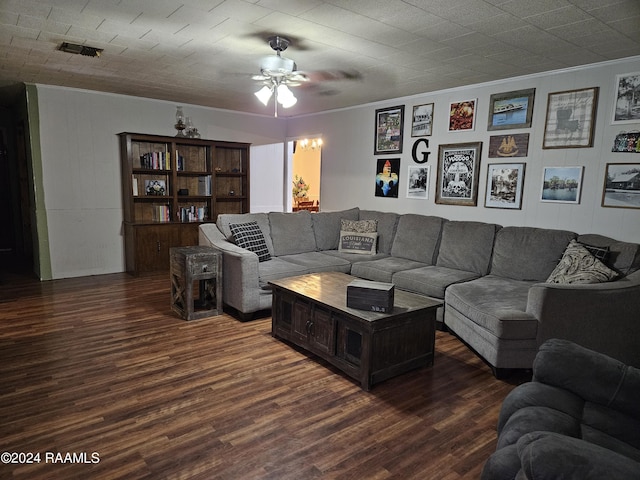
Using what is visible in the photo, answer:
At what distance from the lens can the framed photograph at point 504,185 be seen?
414 centimetres

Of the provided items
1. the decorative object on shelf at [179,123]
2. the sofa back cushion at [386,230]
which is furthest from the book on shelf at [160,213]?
the sofa back cushion at [386,230]

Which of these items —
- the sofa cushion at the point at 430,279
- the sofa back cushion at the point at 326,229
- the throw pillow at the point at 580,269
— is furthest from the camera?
the sofa back cushion at the point at 326,229

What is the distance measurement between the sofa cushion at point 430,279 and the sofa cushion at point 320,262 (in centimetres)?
69

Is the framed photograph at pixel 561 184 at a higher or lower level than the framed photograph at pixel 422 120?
lower

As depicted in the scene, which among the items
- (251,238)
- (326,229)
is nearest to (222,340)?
(251,238)

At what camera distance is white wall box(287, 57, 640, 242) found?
3.48m

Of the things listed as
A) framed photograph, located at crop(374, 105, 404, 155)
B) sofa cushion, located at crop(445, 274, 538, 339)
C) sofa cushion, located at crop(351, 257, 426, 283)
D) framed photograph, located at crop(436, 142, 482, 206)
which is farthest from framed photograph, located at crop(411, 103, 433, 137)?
sofa cushion, located at crop(445, 274, 538, 339)

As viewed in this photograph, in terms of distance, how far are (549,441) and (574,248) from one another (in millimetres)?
2730

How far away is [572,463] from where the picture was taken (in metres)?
0.98

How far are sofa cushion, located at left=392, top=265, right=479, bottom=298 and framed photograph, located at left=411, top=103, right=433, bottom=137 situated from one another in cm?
185

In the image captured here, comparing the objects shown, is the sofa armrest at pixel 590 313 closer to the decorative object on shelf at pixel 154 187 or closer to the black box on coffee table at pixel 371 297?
the black box on coffee table at pixel 371 297

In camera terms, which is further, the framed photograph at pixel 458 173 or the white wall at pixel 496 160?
the framed photograph at pixel 458 173

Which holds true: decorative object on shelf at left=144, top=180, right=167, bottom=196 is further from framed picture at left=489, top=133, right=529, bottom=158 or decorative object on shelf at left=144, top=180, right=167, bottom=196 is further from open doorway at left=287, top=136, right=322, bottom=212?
framed picture at left=489, top=133, right=529, bottom=158

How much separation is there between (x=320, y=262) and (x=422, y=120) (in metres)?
2.25
